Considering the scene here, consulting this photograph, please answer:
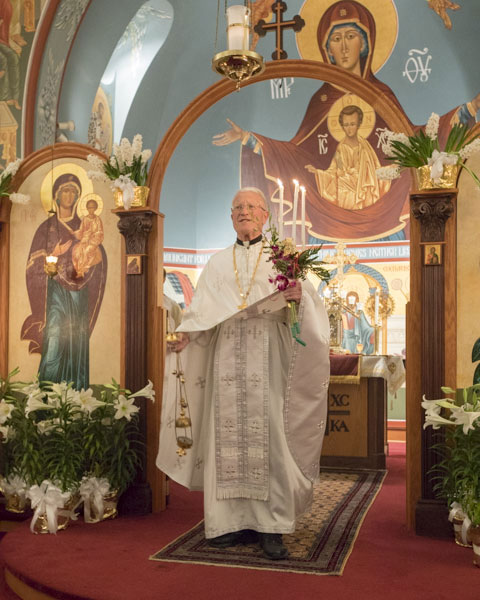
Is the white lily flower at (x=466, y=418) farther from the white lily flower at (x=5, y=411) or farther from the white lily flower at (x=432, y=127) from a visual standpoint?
the white lily flower at (x=5, y=411)

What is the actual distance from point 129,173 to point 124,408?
78.1 inches

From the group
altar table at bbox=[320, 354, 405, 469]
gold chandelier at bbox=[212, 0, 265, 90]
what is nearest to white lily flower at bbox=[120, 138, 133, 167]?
gold chandelier at bbox=[212, 0, 265, 90]

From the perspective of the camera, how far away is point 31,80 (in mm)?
8562

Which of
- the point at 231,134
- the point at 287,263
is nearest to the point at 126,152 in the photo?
the point at 287,263

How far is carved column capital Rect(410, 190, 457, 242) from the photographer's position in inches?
207

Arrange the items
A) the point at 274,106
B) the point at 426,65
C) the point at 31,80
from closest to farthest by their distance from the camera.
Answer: the point at 31,80 → the point at 426,65 → the point at 274,106

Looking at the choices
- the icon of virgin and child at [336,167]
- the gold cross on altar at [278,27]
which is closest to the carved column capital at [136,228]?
the gold cross on altar at [278,27]

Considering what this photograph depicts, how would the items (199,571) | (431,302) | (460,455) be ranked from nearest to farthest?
(199,571), (460,455), (431,302)

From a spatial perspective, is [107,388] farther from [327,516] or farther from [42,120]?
[42,120]

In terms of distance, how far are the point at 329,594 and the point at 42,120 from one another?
273 inches

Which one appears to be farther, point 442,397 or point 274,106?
point 274,106

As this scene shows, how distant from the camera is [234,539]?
466 centimetres

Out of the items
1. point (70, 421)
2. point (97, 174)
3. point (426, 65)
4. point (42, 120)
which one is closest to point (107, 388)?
point (70, 421)

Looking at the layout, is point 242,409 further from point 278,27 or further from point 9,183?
point 9,183
